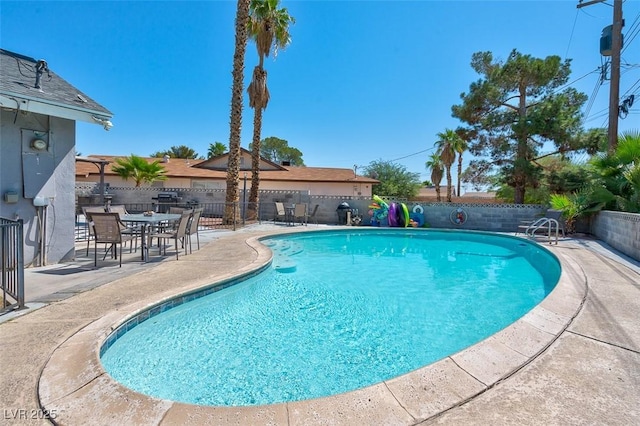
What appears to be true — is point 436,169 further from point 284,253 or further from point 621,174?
point 284,253

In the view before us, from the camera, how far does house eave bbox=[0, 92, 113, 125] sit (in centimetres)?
470

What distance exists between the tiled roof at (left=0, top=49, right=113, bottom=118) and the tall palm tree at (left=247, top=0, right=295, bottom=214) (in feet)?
31.4

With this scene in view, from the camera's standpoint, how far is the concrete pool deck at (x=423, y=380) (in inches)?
79.5

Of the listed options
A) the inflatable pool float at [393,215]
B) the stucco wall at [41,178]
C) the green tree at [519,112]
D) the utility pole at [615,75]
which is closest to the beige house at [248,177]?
the green tree at [519,112]

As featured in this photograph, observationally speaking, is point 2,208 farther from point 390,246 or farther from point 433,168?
point 433,168

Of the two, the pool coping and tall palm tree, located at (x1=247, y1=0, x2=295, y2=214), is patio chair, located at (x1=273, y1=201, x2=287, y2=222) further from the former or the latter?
the pool coping

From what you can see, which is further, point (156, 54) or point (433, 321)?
point (156, 54)

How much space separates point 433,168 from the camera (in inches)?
1261

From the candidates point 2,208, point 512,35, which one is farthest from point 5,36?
point 512,35

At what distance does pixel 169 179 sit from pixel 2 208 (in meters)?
19.9

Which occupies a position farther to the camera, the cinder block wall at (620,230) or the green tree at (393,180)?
the green tree at (393,180)

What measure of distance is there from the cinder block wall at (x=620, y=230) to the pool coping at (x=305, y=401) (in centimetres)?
649

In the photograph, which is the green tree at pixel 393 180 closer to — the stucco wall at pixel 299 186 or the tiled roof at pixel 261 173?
the tiled roof at pixel 261 173

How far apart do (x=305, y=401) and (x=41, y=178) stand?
20.4 ft
